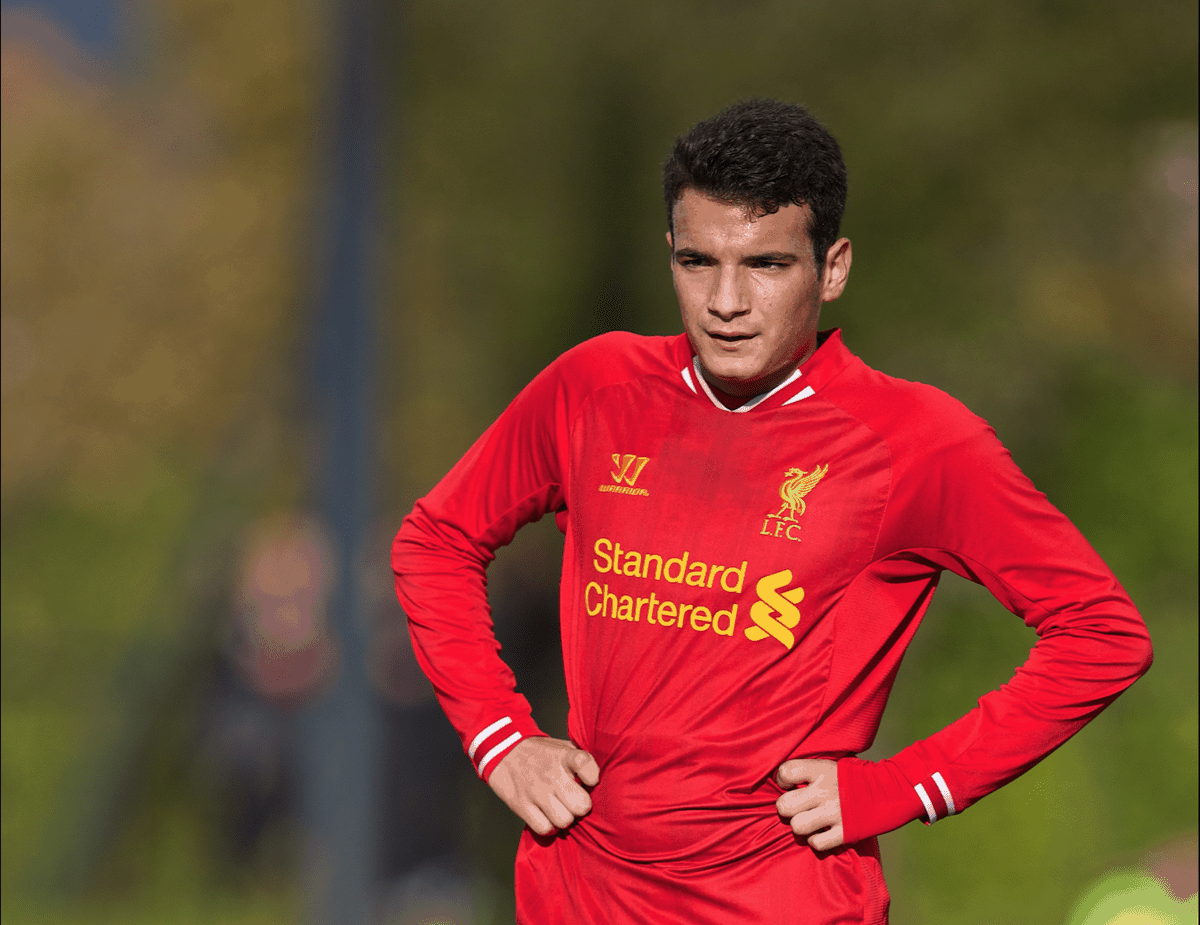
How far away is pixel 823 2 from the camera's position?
10.9 feet

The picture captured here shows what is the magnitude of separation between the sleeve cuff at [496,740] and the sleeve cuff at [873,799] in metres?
0.37

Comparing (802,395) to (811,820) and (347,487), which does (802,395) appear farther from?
(347,487)

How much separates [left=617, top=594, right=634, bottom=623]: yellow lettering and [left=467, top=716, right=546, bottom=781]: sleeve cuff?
22 centimetres

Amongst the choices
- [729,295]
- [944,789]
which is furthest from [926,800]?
[729,295]

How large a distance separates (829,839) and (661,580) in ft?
1.09

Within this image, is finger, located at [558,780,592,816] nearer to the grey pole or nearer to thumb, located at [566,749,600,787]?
thumb, located at [566,749,600,787]

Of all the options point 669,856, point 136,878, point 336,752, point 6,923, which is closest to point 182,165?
point 336,752

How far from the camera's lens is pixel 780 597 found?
48.7 inches

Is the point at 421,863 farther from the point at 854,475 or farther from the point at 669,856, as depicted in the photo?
the point at 854,475

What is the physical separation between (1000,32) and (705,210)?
8.00 feet

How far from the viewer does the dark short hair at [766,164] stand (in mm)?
1219

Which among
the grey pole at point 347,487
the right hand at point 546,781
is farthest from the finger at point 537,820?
the grey pole at point 347,487

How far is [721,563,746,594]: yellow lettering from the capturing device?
1.24 m

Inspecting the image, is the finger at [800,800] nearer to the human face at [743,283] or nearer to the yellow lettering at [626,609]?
the yellow lettering at [626,609]
